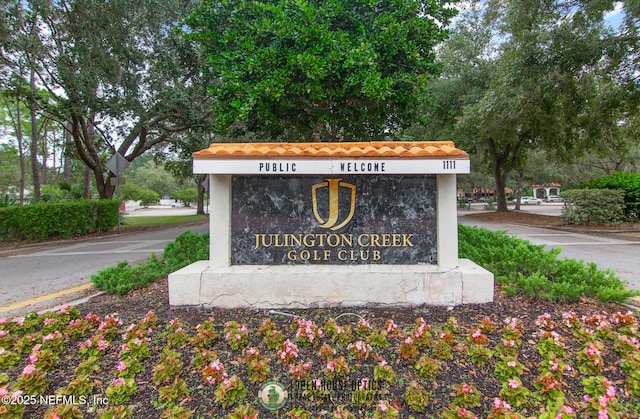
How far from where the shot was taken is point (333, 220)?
4.12 metres

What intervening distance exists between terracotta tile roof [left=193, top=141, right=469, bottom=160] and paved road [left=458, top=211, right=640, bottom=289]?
8.79ft

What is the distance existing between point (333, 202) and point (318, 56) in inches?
101

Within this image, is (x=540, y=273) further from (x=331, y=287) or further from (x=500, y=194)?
(x=500, y=194)

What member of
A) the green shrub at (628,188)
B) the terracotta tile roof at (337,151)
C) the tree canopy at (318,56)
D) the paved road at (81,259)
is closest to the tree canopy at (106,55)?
the paved road at (81,259)

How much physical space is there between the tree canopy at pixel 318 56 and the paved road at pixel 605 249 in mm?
3367

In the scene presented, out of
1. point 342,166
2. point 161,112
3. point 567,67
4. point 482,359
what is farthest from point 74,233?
point 567,67

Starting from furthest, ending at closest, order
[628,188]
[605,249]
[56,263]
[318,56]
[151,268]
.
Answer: [628,188] → [605,249] → [56,263] → [151,268] → [318,56]

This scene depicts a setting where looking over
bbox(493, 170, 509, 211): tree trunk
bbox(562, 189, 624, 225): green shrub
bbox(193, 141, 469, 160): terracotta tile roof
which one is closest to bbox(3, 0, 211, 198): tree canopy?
bbox(193, 141, 469, 160): terracotta tile roof

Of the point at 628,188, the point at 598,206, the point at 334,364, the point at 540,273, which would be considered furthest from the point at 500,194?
the point at 334,364

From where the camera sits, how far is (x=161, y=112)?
11617mm

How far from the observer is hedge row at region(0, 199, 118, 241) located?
37.1ft

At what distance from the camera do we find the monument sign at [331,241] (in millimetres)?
3838

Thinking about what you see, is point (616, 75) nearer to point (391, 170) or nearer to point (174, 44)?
point (391, 170)

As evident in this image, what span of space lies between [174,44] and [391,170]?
10014 mm
